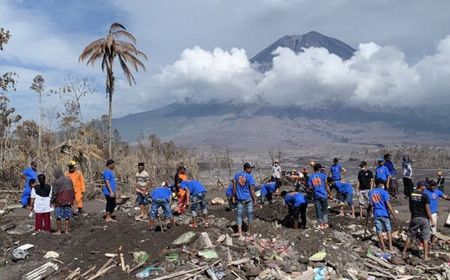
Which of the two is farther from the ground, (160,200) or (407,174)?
(407,174)

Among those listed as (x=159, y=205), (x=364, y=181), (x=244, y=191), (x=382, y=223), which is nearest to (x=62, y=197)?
(x=159, y=205)

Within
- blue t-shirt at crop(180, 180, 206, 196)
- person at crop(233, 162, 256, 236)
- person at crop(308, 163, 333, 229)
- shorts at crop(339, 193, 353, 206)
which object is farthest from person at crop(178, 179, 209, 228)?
shorts at crop(339, 193, 353, 206)

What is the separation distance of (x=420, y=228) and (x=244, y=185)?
4416mm

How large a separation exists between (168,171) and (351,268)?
21.6 metres

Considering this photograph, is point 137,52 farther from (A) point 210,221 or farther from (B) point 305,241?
(B) point 305,241

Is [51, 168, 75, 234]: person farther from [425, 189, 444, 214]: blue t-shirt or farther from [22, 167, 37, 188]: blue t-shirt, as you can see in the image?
[425, 189, 444, 214]: blue t-shirt

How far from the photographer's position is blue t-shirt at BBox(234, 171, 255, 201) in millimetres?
11789

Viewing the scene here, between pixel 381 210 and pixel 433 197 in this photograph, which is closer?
pixel 381 210

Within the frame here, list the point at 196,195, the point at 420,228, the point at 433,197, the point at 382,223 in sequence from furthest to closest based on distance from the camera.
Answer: the point at 196,195
the point at 433,197
the point at 382,223
the point at 420,228

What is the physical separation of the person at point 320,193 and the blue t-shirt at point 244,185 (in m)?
2.06

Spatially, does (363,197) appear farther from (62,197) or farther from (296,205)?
(62,197)

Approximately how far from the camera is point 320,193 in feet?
41.8

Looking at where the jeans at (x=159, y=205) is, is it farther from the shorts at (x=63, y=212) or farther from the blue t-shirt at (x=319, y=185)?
the blue t-shirt at (x=319, y=185)

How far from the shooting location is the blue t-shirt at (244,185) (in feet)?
38.7
